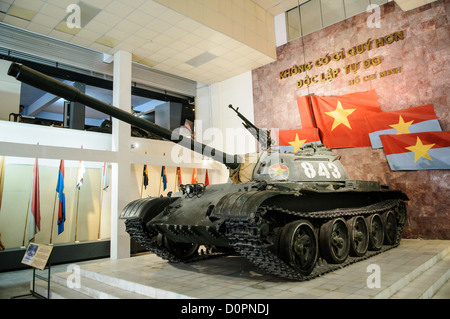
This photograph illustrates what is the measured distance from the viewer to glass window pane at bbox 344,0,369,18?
10.3 m

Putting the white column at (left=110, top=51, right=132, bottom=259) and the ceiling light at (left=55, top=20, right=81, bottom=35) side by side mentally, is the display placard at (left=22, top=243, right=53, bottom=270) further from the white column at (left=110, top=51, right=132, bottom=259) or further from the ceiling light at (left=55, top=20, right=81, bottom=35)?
the ceiling light at (left=55, top=20, right=81, bottom=35)

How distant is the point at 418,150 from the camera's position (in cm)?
880

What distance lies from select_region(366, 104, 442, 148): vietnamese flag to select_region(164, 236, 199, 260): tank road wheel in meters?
6.14

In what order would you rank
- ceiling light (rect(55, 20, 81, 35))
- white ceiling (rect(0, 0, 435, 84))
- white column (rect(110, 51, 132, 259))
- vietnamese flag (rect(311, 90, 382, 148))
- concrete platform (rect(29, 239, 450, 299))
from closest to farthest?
concrete platform (rect(29, 239, 450, 299))
white ceiling (rect(0, 0, 435, 84))
ceiling light (rect(55, 20, 81, 35))
white column (rect(110, 51, 132, 259))
vietnamese flag (rect(311, 90, 382, 148))

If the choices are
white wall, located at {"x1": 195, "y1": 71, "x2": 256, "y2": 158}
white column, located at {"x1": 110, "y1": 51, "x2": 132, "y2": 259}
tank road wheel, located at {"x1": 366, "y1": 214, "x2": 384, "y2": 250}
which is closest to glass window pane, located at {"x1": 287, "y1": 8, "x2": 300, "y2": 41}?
white wall, located at {"x1": 195, "y1": 71, "x2": 256, "y2": 158}

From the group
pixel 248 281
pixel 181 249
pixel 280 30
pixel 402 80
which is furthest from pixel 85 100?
pixel 280 30

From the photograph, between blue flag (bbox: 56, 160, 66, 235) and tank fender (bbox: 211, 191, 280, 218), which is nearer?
tank fender (bbox: 211, 191, 280, 218)

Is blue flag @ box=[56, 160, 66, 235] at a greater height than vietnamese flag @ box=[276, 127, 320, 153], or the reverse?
vietnamese flag @ box=[276, 127, 320, 153]

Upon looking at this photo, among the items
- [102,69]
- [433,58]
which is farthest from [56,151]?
[433,58]

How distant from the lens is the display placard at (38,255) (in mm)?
5027

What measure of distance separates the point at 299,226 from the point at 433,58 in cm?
688
